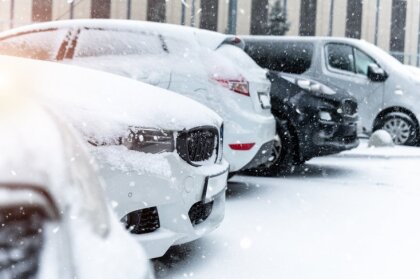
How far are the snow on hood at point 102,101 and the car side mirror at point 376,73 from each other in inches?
289

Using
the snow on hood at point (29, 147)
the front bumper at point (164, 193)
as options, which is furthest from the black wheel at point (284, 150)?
the snow on hood at point (29, 147)

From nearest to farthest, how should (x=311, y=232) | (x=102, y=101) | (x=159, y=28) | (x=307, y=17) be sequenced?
(x=102, y=101), (x=311, y=232), (x=159, y=28), (x=307, y=17)

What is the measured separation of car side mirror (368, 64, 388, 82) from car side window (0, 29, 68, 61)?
245 inches

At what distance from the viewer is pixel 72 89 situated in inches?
137

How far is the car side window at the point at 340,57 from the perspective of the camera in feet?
36.6

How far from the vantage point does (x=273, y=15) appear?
35.3m

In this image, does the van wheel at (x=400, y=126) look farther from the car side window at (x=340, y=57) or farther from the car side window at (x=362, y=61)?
the car side window at (x=340, y=57)

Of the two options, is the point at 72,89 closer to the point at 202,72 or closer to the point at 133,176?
the point at 133,176

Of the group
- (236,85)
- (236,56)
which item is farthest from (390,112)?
(236,85)

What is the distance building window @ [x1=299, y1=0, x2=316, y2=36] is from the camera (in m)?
37.4

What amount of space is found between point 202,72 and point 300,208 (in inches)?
57.5

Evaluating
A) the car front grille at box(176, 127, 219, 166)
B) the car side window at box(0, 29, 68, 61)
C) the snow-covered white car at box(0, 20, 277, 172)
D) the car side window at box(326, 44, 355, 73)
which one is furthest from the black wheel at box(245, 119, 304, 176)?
the car side window at box(326, 44, 355, 73)

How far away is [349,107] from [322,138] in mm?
757

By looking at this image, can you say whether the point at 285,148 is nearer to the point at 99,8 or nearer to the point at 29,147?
the point at 29,147
